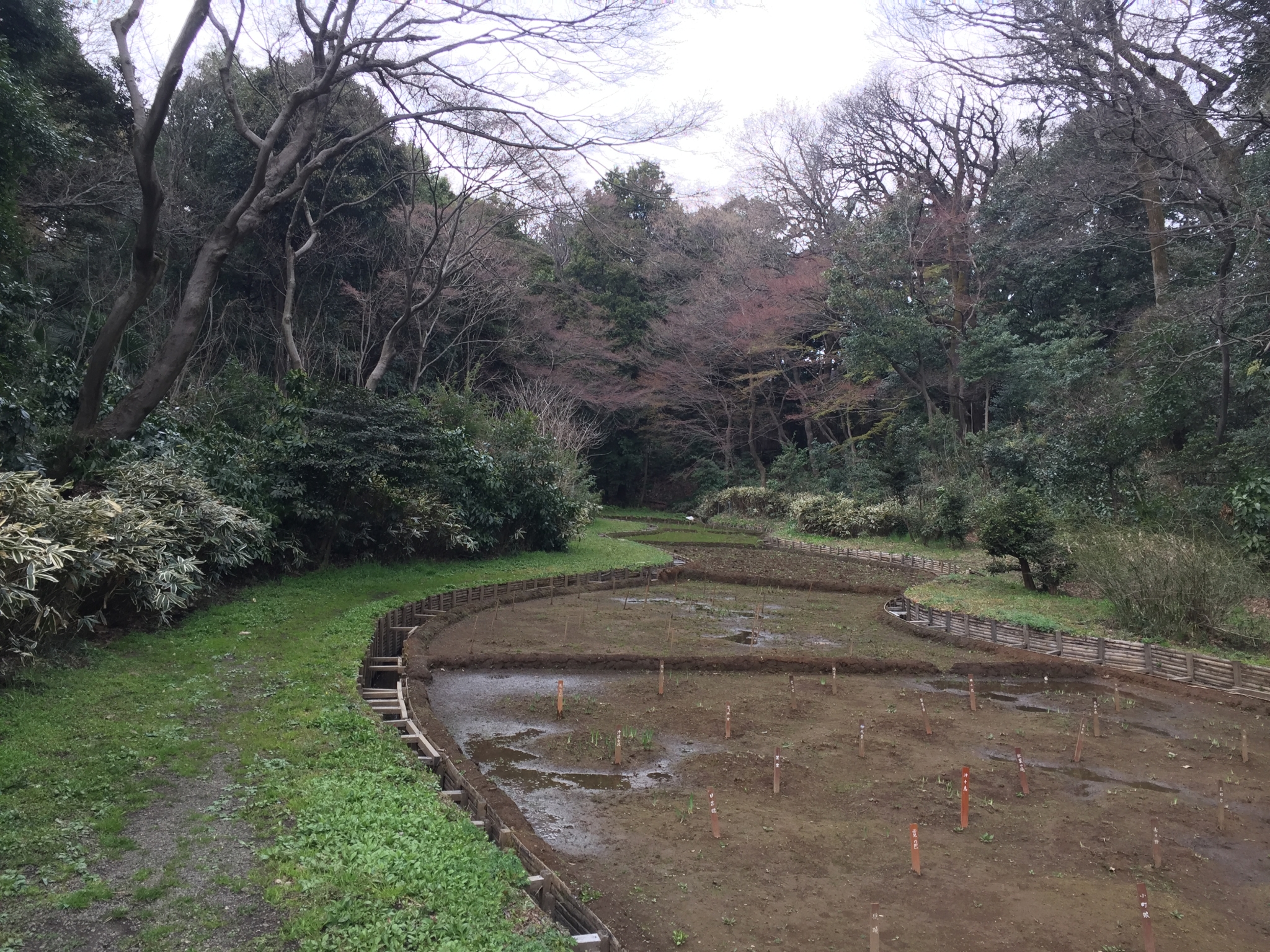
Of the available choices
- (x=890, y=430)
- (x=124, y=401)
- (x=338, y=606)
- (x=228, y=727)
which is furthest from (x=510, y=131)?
(x=890, y=430)

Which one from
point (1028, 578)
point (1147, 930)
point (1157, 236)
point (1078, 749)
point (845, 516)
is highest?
point (1157, 236)

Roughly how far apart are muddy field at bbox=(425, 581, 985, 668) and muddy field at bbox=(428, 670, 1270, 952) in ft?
4.40

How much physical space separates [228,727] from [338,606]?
5080 millimetres

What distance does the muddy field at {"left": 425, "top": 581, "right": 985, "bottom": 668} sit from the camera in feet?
32.9

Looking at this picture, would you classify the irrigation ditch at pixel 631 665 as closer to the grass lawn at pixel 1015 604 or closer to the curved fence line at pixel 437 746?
the curved fence line at pixel 437 746

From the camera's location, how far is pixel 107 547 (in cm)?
789

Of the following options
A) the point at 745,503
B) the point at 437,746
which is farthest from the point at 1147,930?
the point at 745,503

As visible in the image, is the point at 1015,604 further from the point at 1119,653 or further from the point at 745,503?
Result: the point at 745,503

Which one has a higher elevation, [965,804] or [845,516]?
A: [845,516]

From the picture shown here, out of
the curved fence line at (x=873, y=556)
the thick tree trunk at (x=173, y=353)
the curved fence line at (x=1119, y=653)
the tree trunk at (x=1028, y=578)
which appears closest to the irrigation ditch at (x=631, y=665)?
the curved fence line at (x=1119, y=653)

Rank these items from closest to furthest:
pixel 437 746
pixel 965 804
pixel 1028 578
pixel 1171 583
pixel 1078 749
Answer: pixel 965 804, pixel 437 746, pixel 1078 749, pixel 1171 583, pixel 1028 578

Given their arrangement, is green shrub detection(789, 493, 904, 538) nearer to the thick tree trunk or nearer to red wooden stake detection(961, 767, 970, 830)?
the thick tree trunk

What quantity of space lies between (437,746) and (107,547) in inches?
160

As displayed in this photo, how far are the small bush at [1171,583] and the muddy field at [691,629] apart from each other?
2.07m
